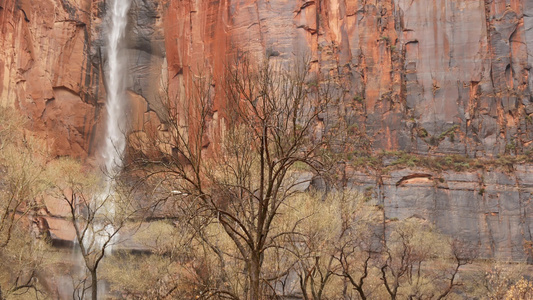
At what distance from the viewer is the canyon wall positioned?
48.2m

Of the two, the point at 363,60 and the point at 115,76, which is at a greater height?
the point at 363,60

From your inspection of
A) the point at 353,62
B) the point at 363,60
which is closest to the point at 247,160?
the point at 353,62

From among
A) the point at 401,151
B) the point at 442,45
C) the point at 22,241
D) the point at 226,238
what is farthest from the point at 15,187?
the point at 442,45

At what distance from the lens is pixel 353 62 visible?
166ft

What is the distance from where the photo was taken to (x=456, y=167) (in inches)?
1793

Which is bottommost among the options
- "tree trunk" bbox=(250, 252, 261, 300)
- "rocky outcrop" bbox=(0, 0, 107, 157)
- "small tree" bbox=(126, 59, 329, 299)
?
"tree trunk" bbox=(250, 252, 261, 300)

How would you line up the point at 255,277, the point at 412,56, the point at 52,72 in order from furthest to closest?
the point at 412,56
the point at 52,72
the point at 255,277

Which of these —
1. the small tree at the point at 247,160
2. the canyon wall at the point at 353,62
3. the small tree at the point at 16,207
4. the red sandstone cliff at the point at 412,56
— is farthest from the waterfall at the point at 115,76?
the small tree at the point at 247,160

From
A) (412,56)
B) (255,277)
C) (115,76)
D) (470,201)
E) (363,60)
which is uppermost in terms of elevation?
(412,56)

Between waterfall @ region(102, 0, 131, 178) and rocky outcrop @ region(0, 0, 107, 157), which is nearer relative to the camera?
rocky outcrop @ region(0, 0, 107, 157)

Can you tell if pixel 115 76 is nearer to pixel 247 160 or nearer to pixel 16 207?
pixel 16 207

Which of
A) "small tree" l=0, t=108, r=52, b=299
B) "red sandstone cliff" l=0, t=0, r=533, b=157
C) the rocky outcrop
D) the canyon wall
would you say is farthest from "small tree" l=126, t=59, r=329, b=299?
the rocky outcrop

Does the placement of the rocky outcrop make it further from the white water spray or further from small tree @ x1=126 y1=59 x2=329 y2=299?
small tree @ x1=126 y1=59 x2=329 y2=299

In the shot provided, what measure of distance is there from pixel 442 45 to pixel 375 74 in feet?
21.5
